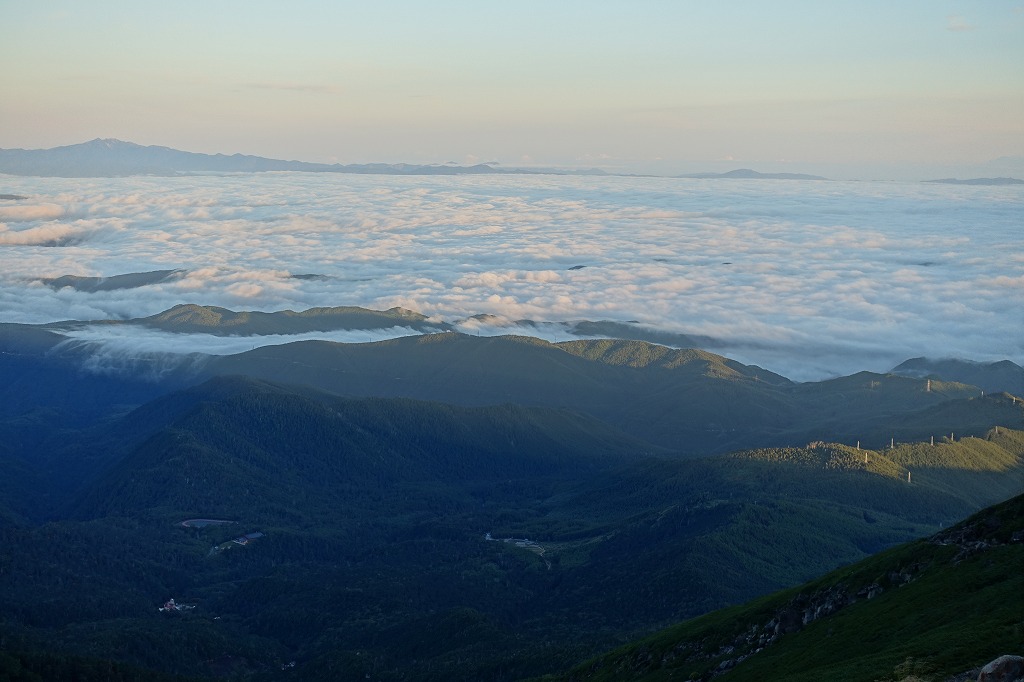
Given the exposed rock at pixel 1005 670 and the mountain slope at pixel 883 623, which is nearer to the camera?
the exposed rock at pixel 1005 670

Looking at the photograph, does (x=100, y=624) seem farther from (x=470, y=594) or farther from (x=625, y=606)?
(x=625, y=606)

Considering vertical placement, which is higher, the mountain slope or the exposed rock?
the exposed rock

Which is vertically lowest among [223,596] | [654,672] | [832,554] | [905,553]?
[223,596]

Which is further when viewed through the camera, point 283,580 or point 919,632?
point 283,580

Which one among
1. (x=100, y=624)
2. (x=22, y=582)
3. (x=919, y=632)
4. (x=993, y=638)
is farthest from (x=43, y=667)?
(x=993, y=638)

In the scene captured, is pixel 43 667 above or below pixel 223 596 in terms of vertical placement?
above

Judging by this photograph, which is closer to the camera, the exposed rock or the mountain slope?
the exposed rock

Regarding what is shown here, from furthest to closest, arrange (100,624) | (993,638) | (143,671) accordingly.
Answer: (100,624) → (143,671) → (993,638)

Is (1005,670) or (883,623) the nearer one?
(1005,670)

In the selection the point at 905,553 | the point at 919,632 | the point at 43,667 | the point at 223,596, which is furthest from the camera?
the point at 223,596

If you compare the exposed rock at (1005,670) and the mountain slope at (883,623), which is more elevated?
the exposed rock at (1005,670)

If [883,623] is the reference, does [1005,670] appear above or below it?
above
